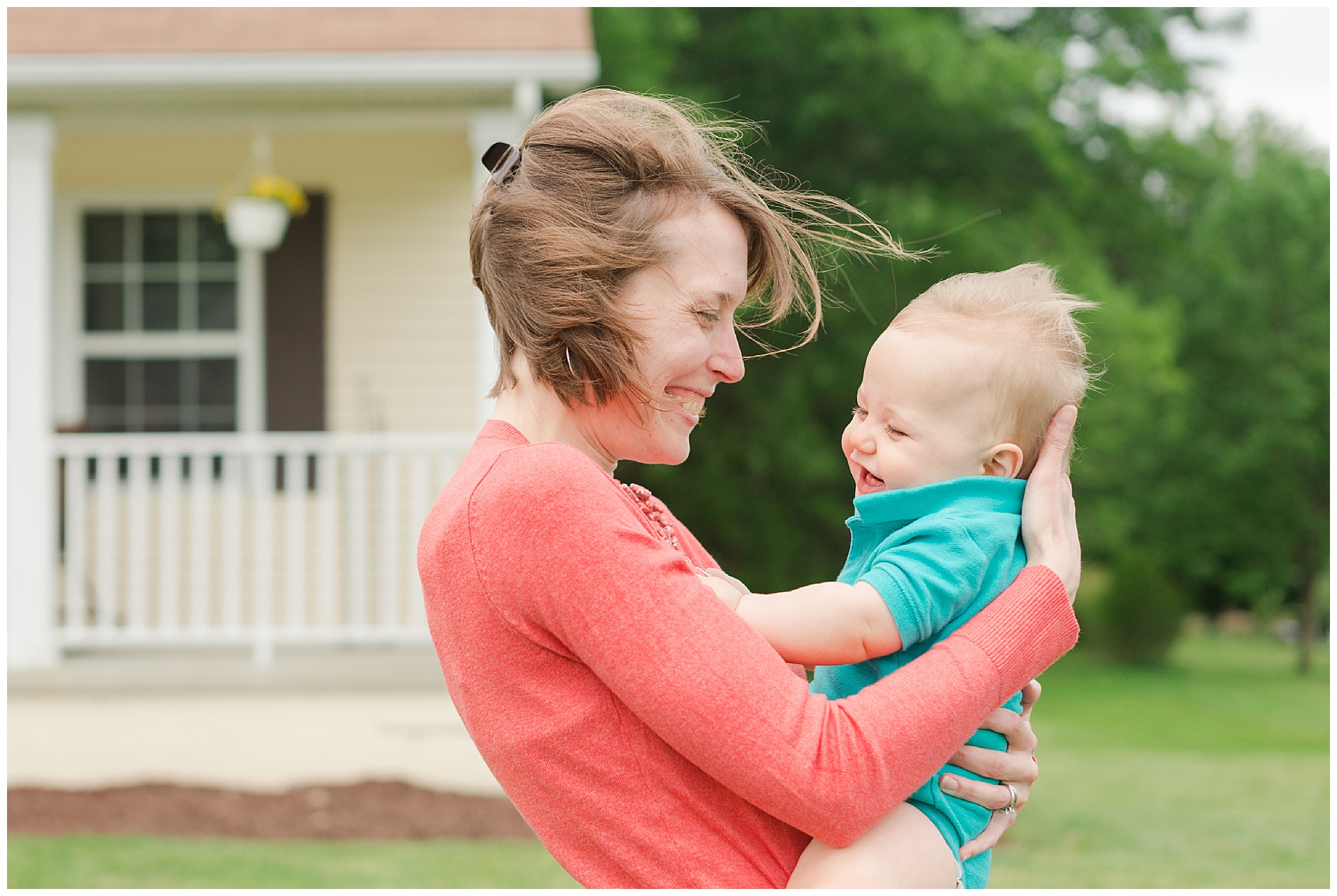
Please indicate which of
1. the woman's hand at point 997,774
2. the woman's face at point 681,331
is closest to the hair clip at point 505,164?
the woman's face at point 681,331

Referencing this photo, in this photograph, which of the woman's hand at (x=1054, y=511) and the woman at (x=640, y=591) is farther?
the woman's hand at (x=1054, y=511)

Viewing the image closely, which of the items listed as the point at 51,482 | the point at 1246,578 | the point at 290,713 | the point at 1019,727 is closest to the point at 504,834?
the point at 290,713

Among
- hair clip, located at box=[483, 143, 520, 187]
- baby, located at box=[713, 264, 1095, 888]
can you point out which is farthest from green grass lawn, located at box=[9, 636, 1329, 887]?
hair clip, located at box=[483, 143, 520, 187]

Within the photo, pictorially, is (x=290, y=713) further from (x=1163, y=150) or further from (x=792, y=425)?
(x=1163, y=150)

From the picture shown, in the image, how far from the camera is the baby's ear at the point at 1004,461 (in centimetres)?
174

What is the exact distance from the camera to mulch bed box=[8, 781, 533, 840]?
20.1 feet

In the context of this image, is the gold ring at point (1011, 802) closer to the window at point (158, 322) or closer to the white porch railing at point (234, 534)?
the white porch railing at point (234, 534)

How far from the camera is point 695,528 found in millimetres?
14625

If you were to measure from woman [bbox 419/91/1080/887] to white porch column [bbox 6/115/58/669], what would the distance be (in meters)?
5.93

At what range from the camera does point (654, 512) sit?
176 cm

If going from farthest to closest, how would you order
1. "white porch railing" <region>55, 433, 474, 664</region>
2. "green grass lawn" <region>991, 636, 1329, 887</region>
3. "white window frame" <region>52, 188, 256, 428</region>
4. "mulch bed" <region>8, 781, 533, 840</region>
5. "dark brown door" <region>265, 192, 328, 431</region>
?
"dark brown door" <region>265, 192, 328, 431</region>
"white window frame" <region>52, 188, 256, 428</region>
"white porch railing" <region>55, 433, 474, 664</region>
"green grass lawn" <region>991, 636, 1329, 887</region>
"mulch bed" <region>8, 781, 533, 840</region>

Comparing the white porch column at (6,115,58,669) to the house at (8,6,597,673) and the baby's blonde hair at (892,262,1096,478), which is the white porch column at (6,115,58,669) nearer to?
the house at (8,6,597,673)

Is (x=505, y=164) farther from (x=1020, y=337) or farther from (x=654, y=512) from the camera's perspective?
(x=1020, y=337)

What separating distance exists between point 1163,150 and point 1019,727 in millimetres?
15438
